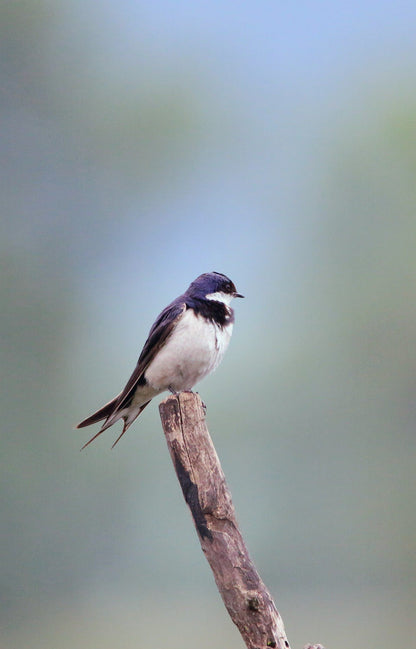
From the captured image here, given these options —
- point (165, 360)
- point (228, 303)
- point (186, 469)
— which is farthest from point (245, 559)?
point (228, 303)

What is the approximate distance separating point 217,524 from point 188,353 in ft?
2.56

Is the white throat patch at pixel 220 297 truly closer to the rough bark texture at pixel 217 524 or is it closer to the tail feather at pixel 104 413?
the tail feather at pixel 104 413

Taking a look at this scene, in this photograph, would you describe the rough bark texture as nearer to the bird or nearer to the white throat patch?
the bird

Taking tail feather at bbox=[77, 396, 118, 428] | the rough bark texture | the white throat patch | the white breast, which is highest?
the white throat patch

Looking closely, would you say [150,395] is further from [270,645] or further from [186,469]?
[270,645]

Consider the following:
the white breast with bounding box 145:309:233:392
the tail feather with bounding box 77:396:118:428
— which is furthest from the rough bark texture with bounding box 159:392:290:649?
the tail feather with bounding box 77:396:118:428

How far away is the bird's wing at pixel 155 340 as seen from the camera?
8.87 ft

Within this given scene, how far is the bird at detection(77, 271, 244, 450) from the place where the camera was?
2662mm

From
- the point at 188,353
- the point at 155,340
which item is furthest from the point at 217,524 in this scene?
the point at 155,340

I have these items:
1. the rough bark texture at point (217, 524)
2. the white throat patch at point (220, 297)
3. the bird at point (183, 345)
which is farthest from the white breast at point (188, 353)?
the rough bark texture at point (217, 524)

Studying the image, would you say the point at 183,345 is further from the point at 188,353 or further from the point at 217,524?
the point at 217,524

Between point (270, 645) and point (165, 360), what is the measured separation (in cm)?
109

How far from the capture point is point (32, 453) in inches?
371

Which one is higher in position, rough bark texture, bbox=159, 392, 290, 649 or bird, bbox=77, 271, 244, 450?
bird, bbox=77, 271, 244, 450
